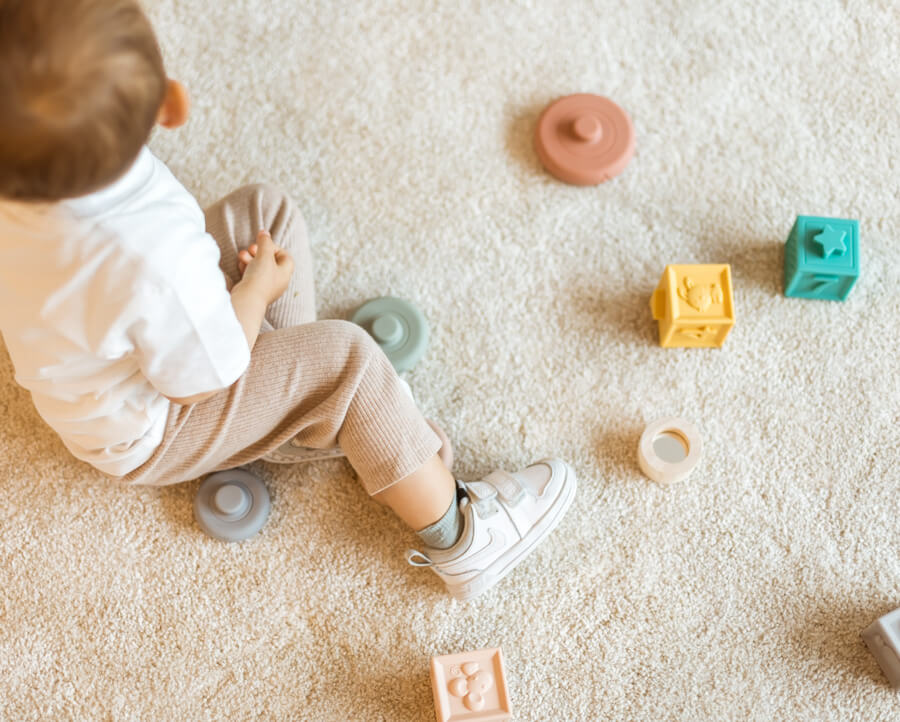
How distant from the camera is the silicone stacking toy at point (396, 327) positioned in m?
1.02

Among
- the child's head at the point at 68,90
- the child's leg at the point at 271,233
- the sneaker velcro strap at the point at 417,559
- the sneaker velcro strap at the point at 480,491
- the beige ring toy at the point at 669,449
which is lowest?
the sneaker velcro strap at the point at 417,559

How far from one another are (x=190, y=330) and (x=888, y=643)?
788 mm

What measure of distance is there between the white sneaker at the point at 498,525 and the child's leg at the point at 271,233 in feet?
0.92

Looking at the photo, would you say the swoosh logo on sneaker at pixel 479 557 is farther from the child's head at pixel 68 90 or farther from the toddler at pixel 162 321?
the child's head at pixel 68 90

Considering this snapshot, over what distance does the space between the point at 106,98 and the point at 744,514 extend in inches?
31.9

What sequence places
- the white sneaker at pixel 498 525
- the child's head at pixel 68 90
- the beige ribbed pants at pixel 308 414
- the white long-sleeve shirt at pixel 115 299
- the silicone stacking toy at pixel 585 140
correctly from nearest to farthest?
the child's head at pixel 68 90, the white long-sleeve shirt at pixel 115 299, the beige ribbed pants at pixel 308 414, the white sneaker at pixel 498 525, the silicone stacking toy at pixel 585 140

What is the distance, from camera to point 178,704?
36.7 inches

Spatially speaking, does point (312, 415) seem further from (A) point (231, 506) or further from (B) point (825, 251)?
(B) point (825, 251)

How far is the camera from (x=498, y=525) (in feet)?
3.06

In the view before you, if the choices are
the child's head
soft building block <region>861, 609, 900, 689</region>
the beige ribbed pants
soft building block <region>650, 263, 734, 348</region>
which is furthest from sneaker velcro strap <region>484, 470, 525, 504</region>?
the child's head

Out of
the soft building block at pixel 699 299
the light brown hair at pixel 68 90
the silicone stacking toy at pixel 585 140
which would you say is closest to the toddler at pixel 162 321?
the light brown hair at pixel 68 90

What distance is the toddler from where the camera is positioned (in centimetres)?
52

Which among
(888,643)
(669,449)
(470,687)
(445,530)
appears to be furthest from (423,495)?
(888,643)

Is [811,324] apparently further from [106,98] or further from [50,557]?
[50,557]
